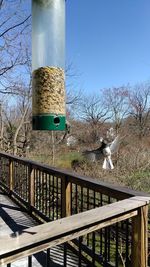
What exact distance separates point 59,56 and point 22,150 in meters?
11.8

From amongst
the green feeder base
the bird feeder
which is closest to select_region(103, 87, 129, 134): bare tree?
the bird feeder

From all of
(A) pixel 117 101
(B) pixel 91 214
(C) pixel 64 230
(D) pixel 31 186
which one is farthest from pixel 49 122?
(A) pixel 117 101

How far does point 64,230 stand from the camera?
169 cm

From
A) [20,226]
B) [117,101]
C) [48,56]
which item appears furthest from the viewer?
[117,101]

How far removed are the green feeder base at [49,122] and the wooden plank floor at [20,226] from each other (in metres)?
0.73

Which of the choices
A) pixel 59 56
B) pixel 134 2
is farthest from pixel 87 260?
pixel 134 2

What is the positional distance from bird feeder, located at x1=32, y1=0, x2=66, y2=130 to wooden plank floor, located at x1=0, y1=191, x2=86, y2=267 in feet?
2.82

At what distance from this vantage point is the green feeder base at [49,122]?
2.20 meters

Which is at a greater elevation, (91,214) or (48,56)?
(48,56)

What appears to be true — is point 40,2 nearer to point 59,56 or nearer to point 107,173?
point 59,56

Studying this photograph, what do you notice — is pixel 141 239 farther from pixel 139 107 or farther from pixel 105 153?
pixel 139 107

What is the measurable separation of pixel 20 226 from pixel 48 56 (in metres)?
2.61

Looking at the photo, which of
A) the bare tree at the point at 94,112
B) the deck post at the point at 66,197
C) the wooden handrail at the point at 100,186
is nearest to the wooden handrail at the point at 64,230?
the wooden handrail at the point at 100,186

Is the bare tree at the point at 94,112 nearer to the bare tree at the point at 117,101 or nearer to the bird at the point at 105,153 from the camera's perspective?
the bare tree at the point at 117,101
